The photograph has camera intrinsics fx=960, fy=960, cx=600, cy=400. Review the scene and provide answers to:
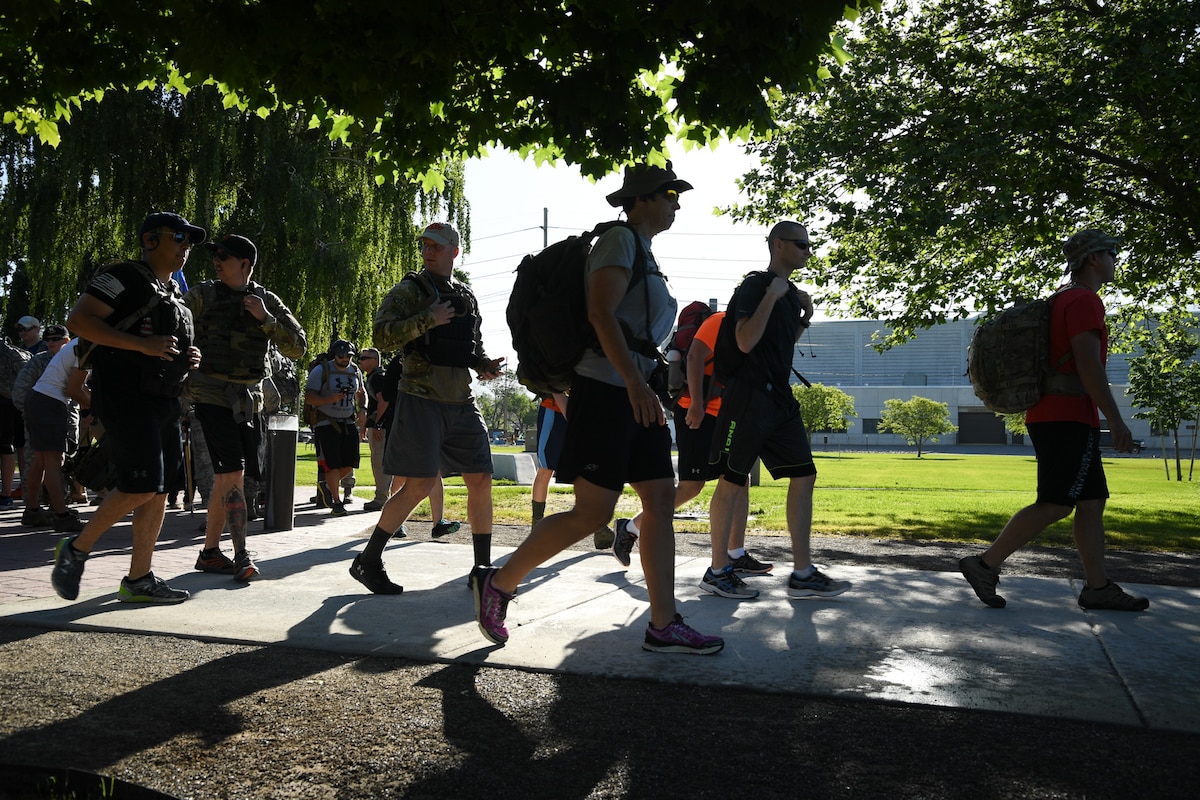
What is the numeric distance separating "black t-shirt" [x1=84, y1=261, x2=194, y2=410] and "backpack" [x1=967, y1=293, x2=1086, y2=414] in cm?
409

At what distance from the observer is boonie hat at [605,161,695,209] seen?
13.1ft

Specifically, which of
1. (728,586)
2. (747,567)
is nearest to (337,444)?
(747,567)

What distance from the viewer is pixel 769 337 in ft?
17.0

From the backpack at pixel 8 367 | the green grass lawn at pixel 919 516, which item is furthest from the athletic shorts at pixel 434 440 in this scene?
the backpack at pixel 8 367

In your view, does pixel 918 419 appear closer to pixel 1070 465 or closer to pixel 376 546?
pixel 1070 465

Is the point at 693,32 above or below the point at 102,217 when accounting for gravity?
below

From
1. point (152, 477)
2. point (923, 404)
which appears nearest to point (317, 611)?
point (152, 477)

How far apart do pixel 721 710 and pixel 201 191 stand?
16767 mm

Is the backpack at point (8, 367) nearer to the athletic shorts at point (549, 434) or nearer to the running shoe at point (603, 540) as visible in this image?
the athletic shorts at point (549, 434)

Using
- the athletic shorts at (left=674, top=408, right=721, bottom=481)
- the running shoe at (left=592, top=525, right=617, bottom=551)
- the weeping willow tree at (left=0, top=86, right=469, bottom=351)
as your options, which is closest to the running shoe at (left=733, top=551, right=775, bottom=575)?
the athletic shorts at (left=674, top=408, right=721, bottom=481)

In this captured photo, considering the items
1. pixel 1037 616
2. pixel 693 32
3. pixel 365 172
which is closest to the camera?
pixel 693 32

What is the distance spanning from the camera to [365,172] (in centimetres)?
1917

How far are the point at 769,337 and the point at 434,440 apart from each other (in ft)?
6.28

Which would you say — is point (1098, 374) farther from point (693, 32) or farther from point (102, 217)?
point (102, 217)
